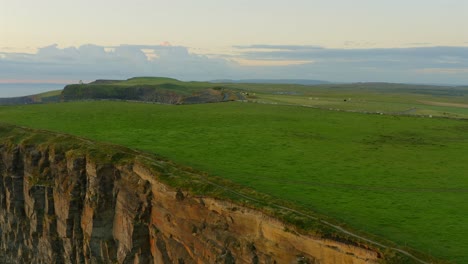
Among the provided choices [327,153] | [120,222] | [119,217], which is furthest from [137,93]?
[120,222]

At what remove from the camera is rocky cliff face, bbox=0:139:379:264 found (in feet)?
92.6

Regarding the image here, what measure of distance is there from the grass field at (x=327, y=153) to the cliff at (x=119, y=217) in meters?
4.58

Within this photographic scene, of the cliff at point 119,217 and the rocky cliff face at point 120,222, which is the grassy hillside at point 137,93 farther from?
the rocky cliff face at point 120,222

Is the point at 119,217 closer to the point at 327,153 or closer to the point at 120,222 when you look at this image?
the point at 120,222

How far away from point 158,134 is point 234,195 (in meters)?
30.5

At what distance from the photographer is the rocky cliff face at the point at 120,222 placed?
28.2 metres

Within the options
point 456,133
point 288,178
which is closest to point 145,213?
point 288,178

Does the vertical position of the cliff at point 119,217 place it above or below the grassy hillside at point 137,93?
below

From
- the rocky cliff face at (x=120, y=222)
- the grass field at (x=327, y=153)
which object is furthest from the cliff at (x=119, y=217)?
the grass field at (x=327, y=153)

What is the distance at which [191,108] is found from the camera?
90.9 metres

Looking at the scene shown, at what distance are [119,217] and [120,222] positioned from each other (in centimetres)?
60

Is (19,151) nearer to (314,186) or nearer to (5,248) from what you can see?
(5,248)

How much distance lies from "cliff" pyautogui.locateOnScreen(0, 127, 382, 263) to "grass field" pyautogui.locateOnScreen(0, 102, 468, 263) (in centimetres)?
458

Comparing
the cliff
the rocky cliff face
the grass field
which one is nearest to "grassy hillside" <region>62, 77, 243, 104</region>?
the grass field
